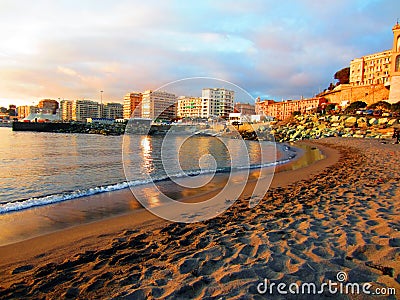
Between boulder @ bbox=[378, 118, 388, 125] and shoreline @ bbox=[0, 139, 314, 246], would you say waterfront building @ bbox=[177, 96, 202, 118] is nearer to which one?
shoreline @ bbox=[0, 139, 314, 246]

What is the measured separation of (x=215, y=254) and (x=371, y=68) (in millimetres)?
84037

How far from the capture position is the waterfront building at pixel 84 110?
160 meters

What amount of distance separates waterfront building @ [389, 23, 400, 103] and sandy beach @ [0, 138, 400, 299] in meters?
53.9

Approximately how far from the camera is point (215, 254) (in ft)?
A: 11.8

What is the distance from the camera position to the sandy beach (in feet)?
9.27

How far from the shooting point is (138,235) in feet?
15.6

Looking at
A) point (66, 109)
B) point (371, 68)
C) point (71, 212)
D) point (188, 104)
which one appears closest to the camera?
point (71, 212)

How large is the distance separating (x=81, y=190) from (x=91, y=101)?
579 ft

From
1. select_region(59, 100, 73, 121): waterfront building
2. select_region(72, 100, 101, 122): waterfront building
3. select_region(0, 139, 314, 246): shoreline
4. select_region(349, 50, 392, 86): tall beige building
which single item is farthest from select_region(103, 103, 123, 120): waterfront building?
select_region(0, 139, 314, 246): shoreline

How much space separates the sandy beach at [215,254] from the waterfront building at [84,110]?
561 feet

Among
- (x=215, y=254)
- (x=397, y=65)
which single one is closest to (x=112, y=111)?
(x=397, y=65)

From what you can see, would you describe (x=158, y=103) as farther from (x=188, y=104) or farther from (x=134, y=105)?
(x=134, y=105)

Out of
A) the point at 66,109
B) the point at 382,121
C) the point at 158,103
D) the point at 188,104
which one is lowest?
the point at 158,103

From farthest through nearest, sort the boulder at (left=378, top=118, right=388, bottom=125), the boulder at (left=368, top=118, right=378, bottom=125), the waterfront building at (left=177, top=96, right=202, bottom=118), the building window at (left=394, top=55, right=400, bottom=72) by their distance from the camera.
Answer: the building window at (left=394, top=55, right=400, bottom=72)
the boulder at (left=368, top=118, right=378, bottom=125)
the boulder at (left=378, top=118, right=388, bottom=125)
the waterfront building at (left=177, top=96, right=202, bottom=118)
